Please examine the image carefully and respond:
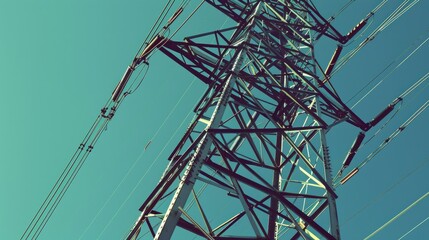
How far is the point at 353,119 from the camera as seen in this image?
8.05 metres

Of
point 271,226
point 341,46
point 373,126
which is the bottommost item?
point 271,226

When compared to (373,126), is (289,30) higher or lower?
higher

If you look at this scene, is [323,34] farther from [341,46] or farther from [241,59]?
[241,59]

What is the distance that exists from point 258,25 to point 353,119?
8.37 feet

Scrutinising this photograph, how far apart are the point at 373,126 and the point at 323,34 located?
126 inches

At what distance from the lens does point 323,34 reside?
1064cm

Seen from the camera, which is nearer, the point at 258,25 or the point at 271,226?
the point at 271,226

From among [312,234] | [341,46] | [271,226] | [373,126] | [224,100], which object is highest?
[341,46]

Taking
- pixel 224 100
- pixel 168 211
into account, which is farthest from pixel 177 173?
pixel 224 100

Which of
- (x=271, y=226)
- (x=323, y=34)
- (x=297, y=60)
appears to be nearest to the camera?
(x=271, y=226)

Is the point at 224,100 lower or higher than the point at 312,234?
higher

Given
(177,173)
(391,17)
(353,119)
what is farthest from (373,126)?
(177,173)

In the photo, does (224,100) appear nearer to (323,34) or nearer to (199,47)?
(199,47)

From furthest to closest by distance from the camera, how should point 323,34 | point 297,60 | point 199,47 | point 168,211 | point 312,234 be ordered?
1. point 323,34
2. point 297,60
3. point 199,47
4. point 312,234
5. point 168,211
